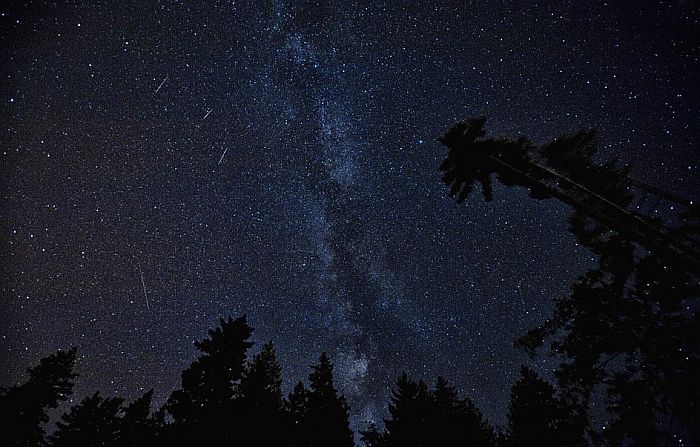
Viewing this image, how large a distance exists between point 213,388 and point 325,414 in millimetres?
7331

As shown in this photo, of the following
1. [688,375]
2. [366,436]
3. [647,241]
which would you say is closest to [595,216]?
Result: [647,241]

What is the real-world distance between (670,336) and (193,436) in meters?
17.6

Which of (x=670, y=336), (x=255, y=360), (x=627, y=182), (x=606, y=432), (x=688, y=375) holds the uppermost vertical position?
(x=255, y=360)

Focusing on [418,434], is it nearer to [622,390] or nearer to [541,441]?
[541,441]

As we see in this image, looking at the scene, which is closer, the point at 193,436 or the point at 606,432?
the point at 606,432

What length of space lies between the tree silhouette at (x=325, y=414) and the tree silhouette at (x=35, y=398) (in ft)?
49.9

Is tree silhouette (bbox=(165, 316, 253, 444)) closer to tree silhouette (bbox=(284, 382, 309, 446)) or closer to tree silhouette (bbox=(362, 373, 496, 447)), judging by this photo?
tree silhouette (bbox=(284, 382, 309, 446))

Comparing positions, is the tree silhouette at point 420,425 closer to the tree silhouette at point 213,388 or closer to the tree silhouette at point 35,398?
the tree silhouette at point 213,388

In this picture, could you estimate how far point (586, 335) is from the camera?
1130 cm

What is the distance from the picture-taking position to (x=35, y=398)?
703 inches

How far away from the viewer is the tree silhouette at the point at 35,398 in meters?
16.9

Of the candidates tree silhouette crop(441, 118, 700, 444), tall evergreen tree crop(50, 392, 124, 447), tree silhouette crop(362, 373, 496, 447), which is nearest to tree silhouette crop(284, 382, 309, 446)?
tree silhouette crop(362, 373, 496, 447)

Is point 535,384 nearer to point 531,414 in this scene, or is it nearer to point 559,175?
point 531,414

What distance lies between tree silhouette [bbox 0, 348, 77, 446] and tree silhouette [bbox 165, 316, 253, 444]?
34.6 feet
